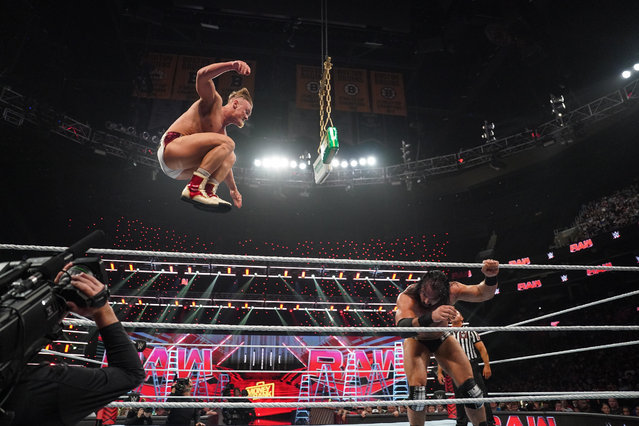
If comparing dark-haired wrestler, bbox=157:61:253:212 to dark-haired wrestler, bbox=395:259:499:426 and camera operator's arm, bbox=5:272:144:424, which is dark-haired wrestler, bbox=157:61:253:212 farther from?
dark-haired wrestler, bbox=395:259:499:426

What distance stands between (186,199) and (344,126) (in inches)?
360

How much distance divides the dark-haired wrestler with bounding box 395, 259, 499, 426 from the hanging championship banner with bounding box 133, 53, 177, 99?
7633mm

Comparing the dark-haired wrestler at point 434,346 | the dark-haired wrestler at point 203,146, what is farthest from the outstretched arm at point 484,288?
the dark-haired wrestler at point 203,146

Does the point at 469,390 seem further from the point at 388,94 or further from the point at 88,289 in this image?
the point at 388,94

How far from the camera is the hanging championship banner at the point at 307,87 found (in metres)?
8.19

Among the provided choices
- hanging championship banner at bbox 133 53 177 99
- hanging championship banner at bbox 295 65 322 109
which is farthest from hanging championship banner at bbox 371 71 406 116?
hanging championship banner at bbox 133 53 177 99

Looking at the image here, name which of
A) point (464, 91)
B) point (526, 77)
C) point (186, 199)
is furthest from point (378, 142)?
point (186, 199)

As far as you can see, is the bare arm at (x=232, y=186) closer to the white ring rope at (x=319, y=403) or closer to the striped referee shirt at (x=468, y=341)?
the white ring rope at (x=319, y=403)

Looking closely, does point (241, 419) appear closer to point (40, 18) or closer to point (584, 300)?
point (40, 18)

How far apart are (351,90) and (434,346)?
280 inches

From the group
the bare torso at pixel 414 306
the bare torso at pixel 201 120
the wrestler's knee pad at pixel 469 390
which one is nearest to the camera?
the bare torso at pixel 201 120

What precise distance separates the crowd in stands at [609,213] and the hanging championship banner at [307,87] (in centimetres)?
824

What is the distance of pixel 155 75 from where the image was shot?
8.53 metres

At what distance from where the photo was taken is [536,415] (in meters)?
4.59
